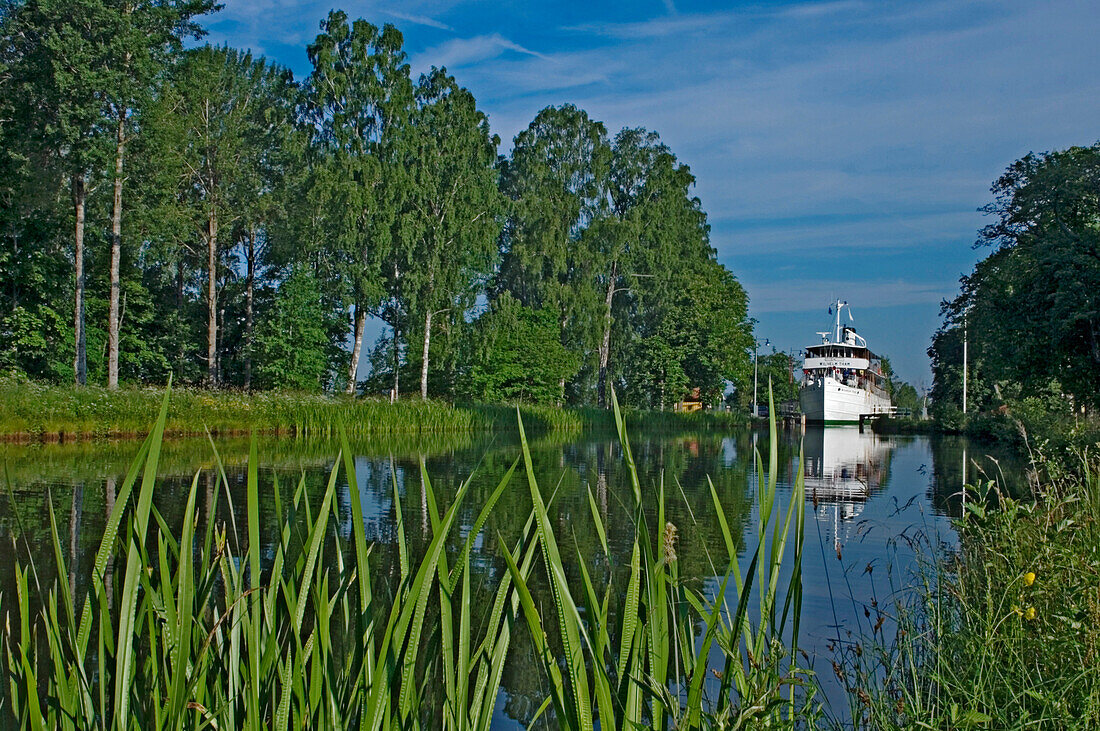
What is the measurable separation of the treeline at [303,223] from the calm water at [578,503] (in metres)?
10.8

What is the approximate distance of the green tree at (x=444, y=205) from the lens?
33469 mm

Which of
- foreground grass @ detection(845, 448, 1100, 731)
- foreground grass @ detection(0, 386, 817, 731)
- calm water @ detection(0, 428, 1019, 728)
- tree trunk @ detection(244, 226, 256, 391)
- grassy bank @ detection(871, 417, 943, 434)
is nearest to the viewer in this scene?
foreground grass @ detection(0, 386, 817, 731)

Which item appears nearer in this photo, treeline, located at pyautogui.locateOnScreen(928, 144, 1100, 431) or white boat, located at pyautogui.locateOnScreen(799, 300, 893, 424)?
treeline, located at pyautogui.locateOnScreen(928, 144, 1100, 431)

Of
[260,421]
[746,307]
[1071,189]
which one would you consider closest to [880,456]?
[1071,189]

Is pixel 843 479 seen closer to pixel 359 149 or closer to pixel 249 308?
pixel 359 149

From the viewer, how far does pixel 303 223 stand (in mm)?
34281

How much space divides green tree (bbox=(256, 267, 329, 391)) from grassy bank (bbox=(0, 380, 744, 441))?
3639mm

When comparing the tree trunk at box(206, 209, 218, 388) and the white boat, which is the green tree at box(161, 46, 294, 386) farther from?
the white boat

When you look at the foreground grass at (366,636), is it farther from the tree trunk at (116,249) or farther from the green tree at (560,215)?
the green tree at (560,215)

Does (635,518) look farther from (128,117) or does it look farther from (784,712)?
(128,117)

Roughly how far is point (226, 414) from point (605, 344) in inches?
854

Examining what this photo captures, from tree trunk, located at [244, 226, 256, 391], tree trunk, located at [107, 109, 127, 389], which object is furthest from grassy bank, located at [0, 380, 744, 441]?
tree trunk, located at [244, 226, 256, 391]

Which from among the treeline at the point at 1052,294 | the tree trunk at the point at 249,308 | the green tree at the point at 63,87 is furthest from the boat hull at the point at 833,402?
the green tree at the point at 63,87

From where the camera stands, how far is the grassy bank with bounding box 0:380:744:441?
66.7 ft
